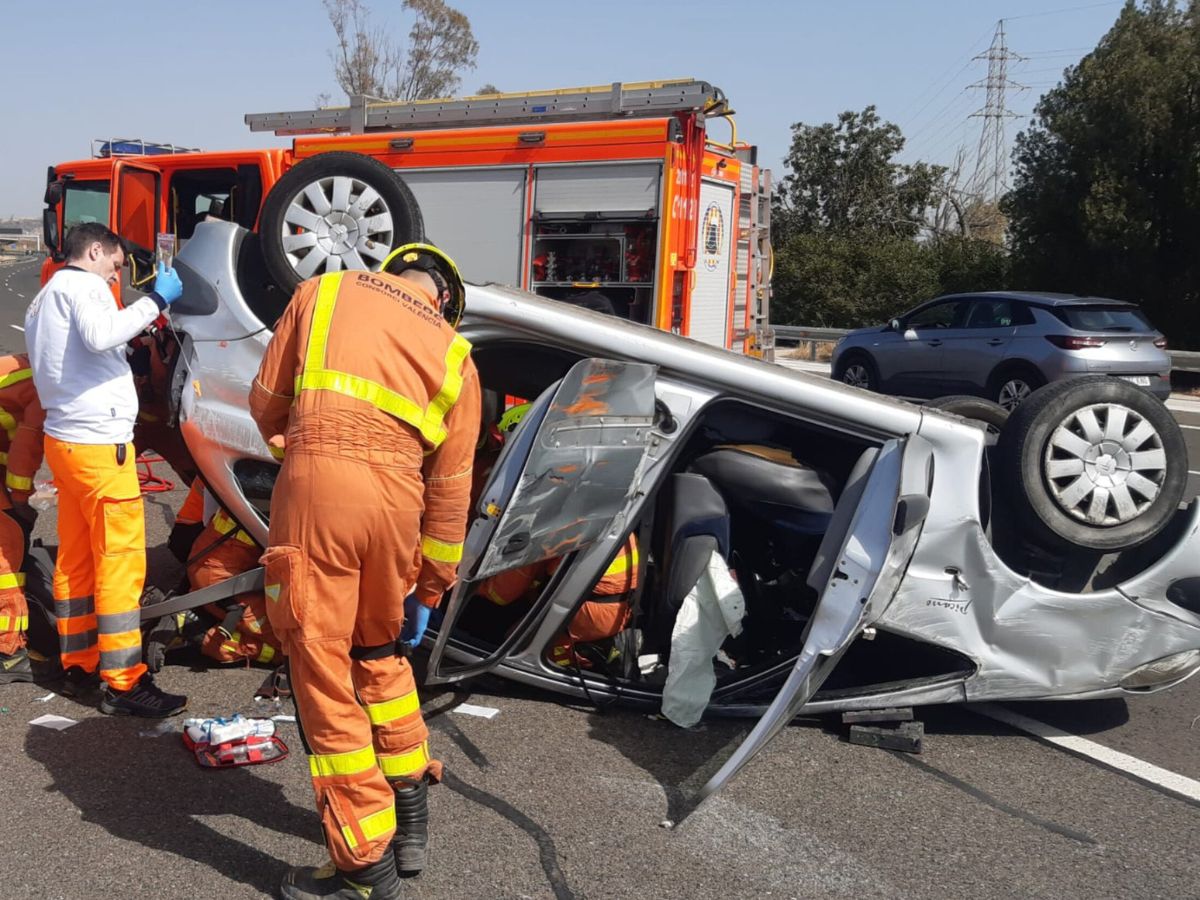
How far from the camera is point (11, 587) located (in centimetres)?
396

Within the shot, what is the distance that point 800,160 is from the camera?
96.7ft

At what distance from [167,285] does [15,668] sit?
151 cm

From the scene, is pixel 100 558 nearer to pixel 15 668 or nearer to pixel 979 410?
pixel 15 668

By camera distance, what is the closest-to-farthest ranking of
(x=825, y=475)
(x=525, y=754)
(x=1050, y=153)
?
(x=525, y=754)
(x=825, y=475)
(x=1050, y=153)

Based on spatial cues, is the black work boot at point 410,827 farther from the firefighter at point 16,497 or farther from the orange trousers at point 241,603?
the firefighter at point 16,497

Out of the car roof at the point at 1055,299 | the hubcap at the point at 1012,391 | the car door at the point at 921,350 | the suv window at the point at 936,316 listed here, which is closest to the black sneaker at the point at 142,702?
the hubcap at the point at 1012,391

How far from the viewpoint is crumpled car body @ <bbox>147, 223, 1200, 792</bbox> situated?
3141 millimetres

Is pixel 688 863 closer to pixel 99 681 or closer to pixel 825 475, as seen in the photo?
pixel 825 475

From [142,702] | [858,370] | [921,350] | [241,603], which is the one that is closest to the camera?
[142,702]

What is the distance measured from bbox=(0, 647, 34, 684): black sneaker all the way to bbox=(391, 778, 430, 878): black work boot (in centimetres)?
195

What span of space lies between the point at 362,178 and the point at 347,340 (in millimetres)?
4010

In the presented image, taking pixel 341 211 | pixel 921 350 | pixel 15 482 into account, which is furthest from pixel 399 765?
pixel 921 350

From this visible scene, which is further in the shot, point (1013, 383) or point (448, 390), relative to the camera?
point (1013, 383)

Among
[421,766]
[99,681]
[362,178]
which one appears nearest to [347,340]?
[421,766]
